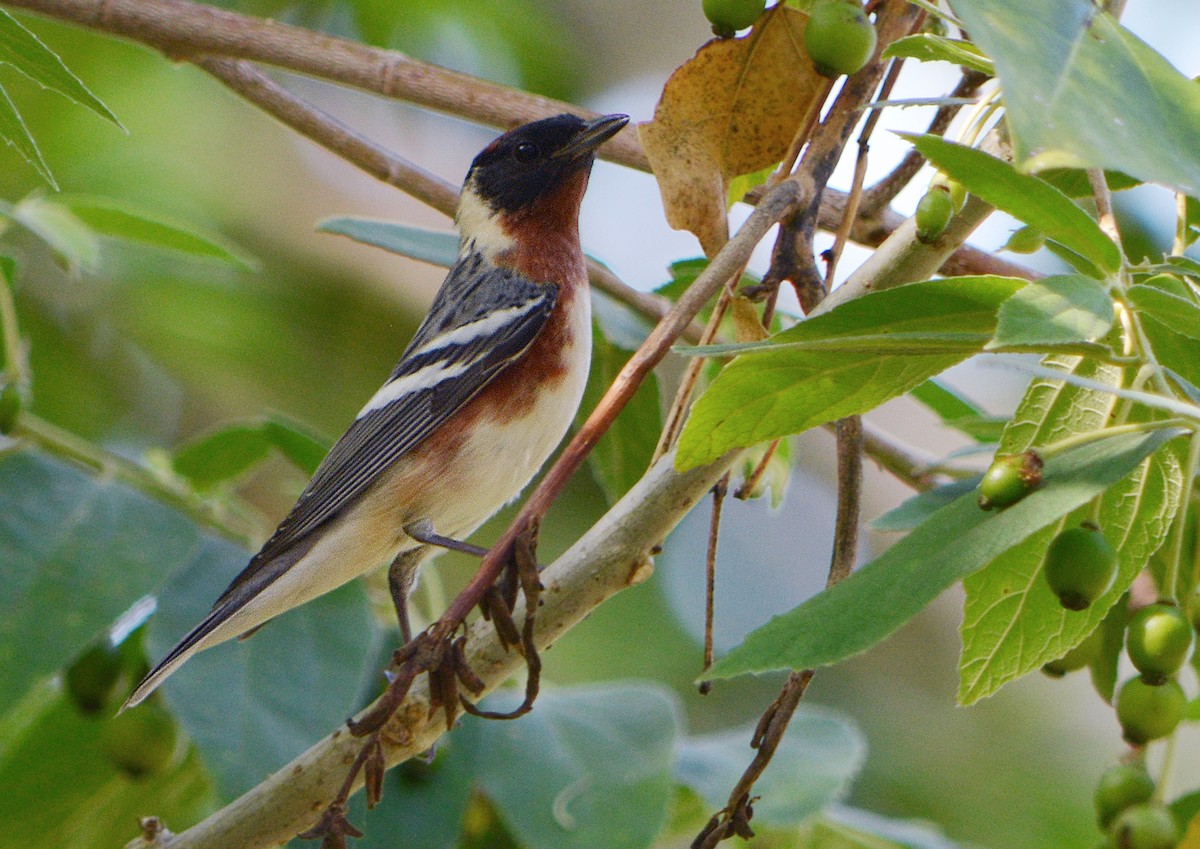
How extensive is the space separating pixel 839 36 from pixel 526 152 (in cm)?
158

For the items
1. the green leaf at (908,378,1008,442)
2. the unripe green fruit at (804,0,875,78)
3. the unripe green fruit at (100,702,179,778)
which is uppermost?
the unripe green fruit at (804,0,875,78)

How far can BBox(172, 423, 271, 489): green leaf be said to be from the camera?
8.30 ft

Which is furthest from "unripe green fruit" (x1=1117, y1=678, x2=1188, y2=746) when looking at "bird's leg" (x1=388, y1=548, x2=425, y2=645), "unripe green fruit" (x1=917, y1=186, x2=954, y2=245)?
"bird's leg" (x1=388, y1=548, x2=425, y2=645)

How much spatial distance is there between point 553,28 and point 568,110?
137 inches

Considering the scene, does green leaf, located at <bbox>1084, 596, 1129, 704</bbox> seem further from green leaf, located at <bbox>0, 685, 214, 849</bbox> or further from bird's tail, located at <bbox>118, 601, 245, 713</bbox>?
green leaf, located at <bbox>0, 685, 214, 849</bbox>

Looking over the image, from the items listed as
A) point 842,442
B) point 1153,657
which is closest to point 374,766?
point 842,442

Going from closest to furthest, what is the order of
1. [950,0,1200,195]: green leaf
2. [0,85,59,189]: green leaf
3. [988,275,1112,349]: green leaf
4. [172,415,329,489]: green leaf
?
1. [950,0,1200,195]: green leaf
2. [988,275,1112,349]: green leaf
3. [0,85,59,189]: green leaf
4. [172,415,329,489]: green leaf

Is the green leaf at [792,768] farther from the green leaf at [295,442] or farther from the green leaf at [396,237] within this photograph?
the green leaf at [396,237]

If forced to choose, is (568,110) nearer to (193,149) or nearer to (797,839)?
(797,839)

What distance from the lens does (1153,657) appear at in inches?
55.9

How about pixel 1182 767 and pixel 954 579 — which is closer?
pixel 954 579

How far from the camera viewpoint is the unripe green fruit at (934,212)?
4.90ft

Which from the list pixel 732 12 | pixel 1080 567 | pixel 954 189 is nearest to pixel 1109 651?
pixel 1080 567

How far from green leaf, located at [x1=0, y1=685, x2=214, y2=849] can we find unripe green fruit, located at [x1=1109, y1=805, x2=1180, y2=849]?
1628 mm
